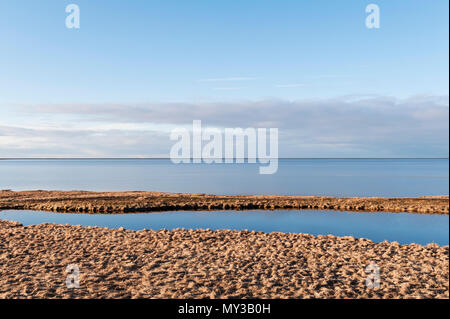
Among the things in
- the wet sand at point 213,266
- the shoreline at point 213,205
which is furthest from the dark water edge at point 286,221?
the wet sand at point 213,266

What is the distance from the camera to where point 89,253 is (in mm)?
15688

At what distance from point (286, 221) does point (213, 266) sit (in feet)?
54.5

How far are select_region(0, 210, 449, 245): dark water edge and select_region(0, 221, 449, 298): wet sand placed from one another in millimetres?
6332

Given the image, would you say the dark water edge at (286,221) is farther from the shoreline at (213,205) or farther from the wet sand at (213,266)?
the wet sand at (213,266)

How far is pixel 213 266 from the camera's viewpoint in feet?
43.9

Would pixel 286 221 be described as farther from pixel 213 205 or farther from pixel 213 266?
pixel 213 266

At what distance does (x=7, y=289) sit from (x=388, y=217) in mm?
29628

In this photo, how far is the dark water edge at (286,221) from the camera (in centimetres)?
2388

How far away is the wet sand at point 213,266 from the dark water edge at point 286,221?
6.33m

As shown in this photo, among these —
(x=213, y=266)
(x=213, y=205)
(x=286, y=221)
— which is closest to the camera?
(x=213, y=266)

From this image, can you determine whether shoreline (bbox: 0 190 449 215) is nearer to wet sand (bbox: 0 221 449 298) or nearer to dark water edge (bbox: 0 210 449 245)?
dark water edge (bbox: 0 210 449 245)

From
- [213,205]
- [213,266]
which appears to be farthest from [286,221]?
[213,266]

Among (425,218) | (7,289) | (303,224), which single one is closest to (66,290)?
(7,289)
